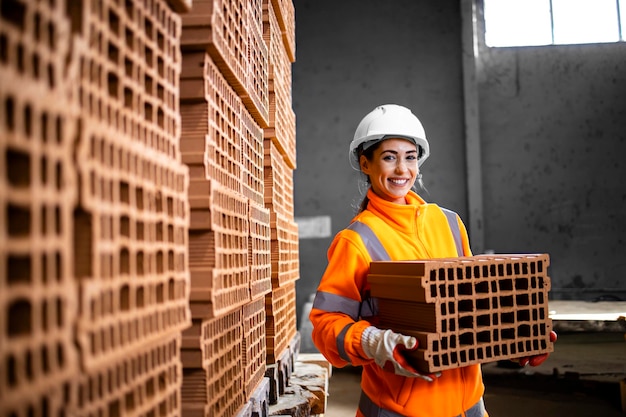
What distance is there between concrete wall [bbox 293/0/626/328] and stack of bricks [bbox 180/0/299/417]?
5.34 metres

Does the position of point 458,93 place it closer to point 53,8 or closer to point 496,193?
point 496,193

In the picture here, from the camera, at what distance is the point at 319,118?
8.53 metres

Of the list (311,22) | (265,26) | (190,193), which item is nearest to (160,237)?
(190,193)

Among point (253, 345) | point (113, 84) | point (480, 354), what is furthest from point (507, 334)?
point (113, 84)

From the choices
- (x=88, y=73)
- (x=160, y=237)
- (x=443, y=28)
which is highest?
(x=443, y=28)

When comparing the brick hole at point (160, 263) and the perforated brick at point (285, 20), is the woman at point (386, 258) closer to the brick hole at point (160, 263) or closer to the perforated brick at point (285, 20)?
the brick hole at point (160, 263)

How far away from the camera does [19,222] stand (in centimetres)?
72

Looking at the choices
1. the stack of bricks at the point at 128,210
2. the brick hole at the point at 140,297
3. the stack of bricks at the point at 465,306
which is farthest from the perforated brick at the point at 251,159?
the brick hole at the point at 140,297

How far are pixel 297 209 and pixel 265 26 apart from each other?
544 centimetres

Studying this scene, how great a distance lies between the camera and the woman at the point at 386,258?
2.00 meters

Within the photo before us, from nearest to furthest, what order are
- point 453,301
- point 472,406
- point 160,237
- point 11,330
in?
point 11,330 → point 160,237 → point 453,301 → point 472,406

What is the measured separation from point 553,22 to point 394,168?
764 centimetres

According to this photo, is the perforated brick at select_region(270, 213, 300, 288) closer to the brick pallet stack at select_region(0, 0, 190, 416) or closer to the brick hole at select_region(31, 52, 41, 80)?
the brick pallet stack at select_region(0, 0, 190, 416)

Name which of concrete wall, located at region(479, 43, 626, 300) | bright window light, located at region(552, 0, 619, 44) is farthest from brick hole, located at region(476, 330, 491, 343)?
bright window light, located at region(552, 0, 619, 44)
